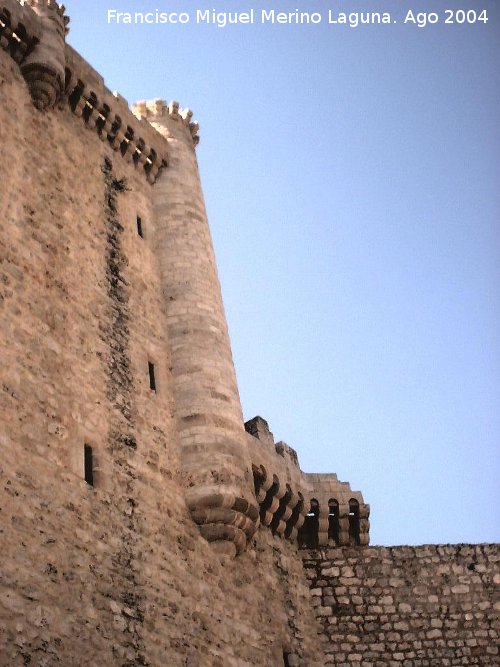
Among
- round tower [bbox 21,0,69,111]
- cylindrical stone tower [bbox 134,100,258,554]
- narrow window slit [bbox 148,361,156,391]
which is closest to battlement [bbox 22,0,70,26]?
round tower [bbox 21,0,69,111]

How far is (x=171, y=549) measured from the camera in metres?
10.2

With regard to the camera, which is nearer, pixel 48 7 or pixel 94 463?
pixel 94 463

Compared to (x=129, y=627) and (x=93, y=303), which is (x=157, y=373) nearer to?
(x=93, y=303)

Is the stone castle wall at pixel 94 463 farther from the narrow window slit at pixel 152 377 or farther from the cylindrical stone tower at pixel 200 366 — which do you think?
the cylindrical stone tower at pixel 200 366

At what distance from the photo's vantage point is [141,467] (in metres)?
10.6

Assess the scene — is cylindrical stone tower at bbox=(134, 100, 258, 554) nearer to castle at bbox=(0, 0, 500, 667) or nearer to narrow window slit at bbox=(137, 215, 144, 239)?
castle at bbox=(0, 0, 500, 667)

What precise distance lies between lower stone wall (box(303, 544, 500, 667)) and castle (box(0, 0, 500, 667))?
28 mm

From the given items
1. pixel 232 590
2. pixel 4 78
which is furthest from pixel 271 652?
pixel 4 78

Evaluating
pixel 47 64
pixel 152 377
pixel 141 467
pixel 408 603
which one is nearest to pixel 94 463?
pixel 141 467

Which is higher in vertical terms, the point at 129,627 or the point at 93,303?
the point at 93,303

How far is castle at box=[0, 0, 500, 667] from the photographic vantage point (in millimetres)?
8891

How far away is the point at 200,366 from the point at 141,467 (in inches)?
93.3

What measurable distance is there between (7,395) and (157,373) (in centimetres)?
320

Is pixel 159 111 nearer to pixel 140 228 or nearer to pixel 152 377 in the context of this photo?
pixel 140 228
